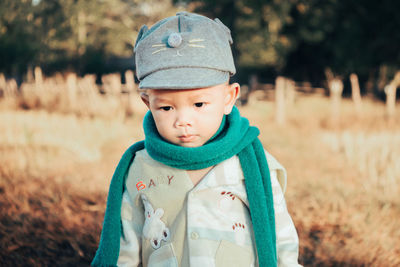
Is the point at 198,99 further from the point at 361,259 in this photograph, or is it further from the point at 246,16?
the point at 246,16

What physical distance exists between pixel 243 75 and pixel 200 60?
2001 centimetres

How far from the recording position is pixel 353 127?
859 cm

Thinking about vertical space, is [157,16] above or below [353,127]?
above

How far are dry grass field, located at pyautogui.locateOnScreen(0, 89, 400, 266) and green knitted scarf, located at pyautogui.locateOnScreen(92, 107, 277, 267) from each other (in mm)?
910

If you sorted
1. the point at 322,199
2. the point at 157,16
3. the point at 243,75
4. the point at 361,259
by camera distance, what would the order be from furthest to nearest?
1. the point at 243,75
2. the point at 157,16
3. the point at 322,199
4. the point at 361,259

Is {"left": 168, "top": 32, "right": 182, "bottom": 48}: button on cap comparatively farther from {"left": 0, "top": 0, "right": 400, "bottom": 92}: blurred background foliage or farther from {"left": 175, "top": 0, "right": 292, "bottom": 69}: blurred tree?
{"left": 175, "top": 0, "right": 292, "bottom": 69}: blurred tree

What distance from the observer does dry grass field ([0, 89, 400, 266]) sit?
94.4 inches

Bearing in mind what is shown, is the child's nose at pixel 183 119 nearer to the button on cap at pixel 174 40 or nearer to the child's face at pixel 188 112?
the child's face at pixel 188 112

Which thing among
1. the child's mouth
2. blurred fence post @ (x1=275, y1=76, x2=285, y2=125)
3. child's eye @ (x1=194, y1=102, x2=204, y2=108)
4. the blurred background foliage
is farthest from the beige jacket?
blurred fence post @ (x1=275, y1=76, x2=285, y2=125)

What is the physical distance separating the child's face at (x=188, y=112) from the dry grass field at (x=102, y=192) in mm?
1343

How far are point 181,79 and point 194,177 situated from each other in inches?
16.9

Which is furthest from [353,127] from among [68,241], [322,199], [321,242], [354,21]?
[68,241]

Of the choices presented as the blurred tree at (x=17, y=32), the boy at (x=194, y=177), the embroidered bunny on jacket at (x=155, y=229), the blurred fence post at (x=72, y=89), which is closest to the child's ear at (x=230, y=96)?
the boy at (x=194, y=177)

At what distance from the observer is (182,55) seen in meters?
1.32
